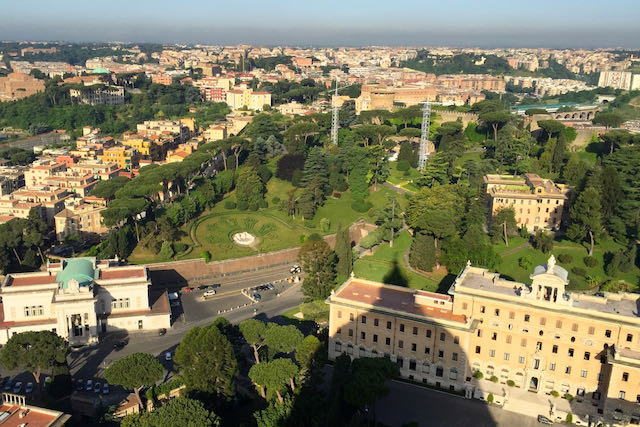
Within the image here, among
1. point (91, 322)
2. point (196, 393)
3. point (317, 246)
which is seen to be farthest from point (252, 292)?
point (196, 393)

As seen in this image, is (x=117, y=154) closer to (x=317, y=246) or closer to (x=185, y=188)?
(x=185, y=188)

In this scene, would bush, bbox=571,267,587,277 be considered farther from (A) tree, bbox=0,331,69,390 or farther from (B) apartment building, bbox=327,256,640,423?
(A) tree, bbox=0,331,69,390

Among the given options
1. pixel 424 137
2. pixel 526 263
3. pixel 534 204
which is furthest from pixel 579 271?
pixel 424 137

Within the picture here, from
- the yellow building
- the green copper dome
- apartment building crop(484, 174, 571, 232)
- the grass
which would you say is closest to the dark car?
the grass

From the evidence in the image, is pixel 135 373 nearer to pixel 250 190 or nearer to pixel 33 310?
pixel 33 310

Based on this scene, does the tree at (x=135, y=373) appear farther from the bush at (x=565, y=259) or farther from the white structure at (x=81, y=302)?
the bush at (x=565, y=259)
